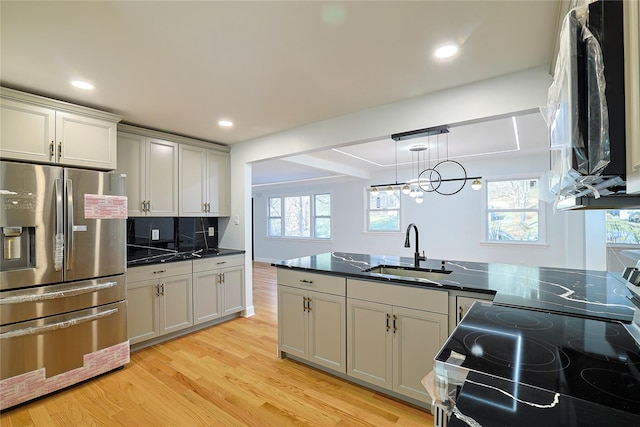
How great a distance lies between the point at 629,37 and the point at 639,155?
31cm

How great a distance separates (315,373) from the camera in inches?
101

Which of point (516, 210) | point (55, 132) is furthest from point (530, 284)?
point (516, 210)

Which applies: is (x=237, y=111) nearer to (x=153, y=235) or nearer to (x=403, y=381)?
(x=153, y=235)

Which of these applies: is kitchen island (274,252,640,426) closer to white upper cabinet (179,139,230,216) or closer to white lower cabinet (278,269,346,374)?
white lower cabinet (278,269,346,374)

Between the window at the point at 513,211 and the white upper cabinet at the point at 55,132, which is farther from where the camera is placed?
the window at the point at 513,211

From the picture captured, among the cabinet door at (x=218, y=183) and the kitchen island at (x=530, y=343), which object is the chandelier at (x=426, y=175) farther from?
the cabinet door at (x=218, y=183)

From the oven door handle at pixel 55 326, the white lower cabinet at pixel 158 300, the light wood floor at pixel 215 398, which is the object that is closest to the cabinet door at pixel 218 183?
the white lower cabinet at pixel 158 300

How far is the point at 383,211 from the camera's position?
7.06 metres

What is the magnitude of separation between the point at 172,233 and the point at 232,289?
109 cm

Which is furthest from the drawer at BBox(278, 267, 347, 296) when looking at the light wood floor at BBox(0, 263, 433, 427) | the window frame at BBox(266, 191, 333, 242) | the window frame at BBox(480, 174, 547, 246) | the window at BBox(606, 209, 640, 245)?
the window frame at BBox(266, 191, 333, 242)

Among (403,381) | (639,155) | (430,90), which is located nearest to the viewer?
(639,155)

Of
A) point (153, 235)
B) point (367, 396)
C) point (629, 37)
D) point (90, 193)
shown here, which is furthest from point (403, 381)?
point (153, 235)

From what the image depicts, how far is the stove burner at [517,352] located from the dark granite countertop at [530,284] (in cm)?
47

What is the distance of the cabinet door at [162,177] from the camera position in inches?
132
